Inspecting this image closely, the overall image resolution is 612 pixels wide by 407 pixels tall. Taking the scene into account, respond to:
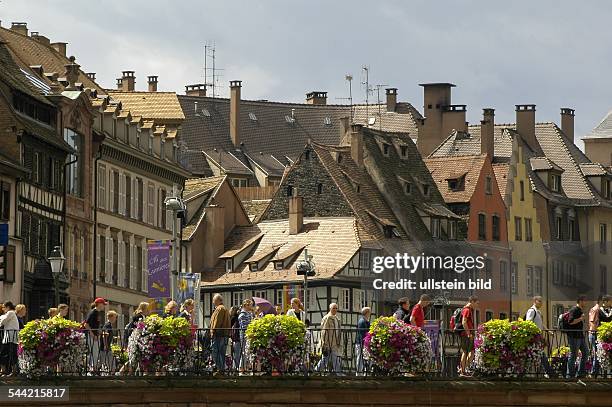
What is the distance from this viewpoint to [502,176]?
14862 cm

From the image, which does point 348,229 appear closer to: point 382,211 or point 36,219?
point 382,211

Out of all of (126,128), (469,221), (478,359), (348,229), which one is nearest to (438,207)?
(469,221)

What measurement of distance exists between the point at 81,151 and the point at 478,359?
153ft

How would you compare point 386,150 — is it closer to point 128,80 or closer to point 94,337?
point 128,80

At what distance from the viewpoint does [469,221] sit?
145m

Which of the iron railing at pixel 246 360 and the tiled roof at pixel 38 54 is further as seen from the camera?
the tiled roof at pixel 38 54

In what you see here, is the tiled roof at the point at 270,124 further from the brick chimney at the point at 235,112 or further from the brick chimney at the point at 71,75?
the brick chimney at the point at 71,75

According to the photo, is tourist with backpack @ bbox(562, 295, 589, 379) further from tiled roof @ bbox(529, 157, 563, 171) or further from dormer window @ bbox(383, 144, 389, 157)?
tiled roof @ bbox(529, 157, 563, 171)

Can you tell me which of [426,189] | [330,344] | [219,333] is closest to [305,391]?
[330,344]

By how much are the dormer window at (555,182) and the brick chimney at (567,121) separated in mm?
14276

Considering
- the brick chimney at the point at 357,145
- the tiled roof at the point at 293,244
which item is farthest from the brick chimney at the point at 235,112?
the tiled roof at the point at 293,244

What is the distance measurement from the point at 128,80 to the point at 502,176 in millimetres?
27288

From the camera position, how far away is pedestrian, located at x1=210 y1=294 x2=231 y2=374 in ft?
189

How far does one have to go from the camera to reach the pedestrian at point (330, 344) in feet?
189
